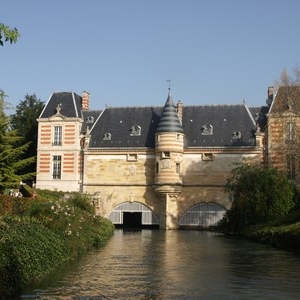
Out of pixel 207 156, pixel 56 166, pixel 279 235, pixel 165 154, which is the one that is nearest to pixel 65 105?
pixel 56 166

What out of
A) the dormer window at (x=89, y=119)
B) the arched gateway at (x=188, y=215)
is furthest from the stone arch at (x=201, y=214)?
the dormer window at (x=89, y=119)

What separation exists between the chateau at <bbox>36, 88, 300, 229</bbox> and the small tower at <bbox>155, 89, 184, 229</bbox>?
0.08 meters

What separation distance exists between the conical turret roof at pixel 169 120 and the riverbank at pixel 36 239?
1615 centimetres

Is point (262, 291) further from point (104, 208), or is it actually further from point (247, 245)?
point (104, 208)

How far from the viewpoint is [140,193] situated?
139ft

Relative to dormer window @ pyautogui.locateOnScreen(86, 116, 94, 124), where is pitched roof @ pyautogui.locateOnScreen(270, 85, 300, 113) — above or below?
below

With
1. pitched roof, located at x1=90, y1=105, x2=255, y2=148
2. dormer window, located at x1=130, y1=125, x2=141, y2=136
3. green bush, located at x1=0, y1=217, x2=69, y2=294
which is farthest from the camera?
dormer window, located at x1=130, y1=125, x2=141, y2=136

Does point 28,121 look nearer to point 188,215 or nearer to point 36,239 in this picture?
point 188,215

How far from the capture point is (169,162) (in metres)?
40.6

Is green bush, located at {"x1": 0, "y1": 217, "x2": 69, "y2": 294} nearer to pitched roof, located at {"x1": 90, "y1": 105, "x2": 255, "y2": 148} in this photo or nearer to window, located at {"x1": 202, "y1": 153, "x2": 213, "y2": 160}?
window, located at {"x1": 202, "y1": 153, "x2": 213, "y2": 160}

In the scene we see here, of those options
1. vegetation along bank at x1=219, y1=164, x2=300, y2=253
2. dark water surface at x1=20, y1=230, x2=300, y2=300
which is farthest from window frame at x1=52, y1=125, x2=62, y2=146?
dark water surface at x1=20, y1=230, x2=300, y2=300

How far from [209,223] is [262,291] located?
29.2 meters

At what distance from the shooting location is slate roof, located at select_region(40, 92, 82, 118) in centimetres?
4388

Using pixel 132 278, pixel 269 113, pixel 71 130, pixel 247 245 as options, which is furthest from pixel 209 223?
pixel 132 278
